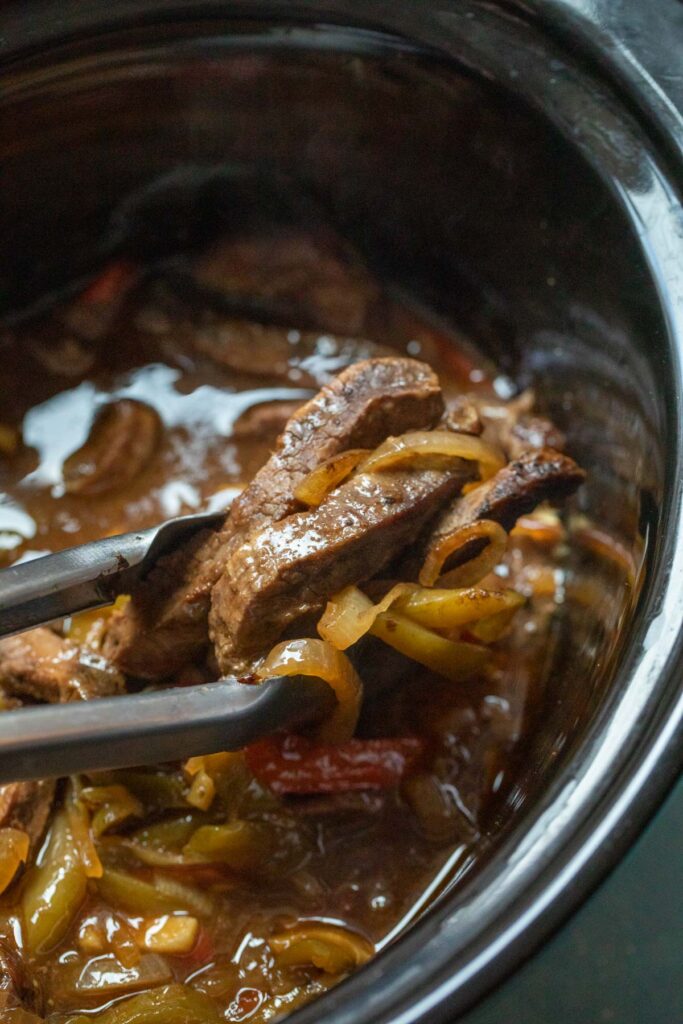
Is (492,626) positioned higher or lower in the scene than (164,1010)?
higher

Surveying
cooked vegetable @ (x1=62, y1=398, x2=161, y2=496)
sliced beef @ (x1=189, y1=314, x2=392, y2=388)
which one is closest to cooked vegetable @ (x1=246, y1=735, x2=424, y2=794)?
cooked vegetable @ (x1=62, y1=398, x2=161, y2=496)

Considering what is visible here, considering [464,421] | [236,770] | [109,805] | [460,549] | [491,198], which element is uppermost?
[491,198]

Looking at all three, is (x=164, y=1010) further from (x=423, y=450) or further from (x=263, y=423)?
(x=263, y=423)

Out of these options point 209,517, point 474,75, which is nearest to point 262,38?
point 474,75

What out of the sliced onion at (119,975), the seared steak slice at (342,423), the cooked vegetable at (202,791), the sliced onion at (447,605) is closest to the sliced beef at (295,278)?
the seared steak slice at (342,423)

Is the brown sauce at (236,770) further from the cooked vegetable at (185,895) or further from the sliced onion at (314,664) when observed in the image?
the sliced onion at (314,664)

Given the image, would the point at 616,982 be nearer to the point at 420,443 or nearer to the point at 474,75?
the point at 420,443

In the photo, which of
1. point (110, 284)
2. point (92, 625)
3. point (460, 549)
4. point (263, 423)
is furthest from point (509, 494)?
point (110, 284)
